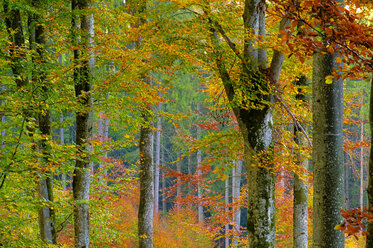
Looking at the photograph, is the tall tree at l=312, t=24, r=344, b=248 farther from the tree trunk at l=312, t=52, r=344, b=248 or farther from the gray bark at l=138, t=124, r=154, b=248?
the gray bark at l=138, t=124, r=154, b=248

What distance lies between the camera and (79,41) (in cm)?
578

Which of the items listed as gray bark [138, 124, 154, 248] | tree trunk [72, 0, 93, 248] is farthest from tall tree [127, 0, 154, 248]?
tree trunk [72, 0, 93, 248]

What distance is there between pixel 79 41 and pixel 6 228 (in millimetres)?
3311

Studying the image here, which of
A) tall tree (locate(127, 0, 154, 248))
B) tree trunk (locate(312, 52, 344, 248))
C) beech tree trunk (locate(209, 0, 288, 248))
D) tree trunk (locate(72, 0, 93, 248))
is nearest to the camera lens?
tree trunk (locate(312, 52, 344, 248))

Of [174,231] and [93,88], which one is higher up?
[93,88]

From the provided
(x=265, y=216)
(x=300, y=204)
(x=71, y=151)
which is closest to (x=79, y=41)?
(x=71, y=151)

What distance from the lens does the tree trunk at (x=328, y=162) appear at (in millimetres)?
2967

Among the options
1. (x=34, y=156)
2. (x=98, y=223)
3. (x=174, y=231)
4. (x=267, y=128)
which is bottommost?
(x=174, y=231)

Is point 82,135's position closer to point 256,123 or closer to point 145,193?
point 145,193

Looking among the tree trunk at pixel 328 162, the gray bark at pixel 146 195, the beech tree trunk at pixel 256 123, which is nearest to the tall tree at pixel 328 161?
the tree trunk at pixel 328 162

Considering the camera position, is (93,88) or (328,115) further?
(93,88)

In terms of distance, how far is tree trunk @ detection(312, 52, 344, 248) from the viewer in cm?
297

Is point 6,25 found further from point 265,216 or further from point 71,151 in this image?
point 265,216

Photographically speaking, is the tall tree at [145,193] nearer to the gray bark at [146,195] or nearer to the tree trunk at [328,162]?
the gray bark at [146,195]
